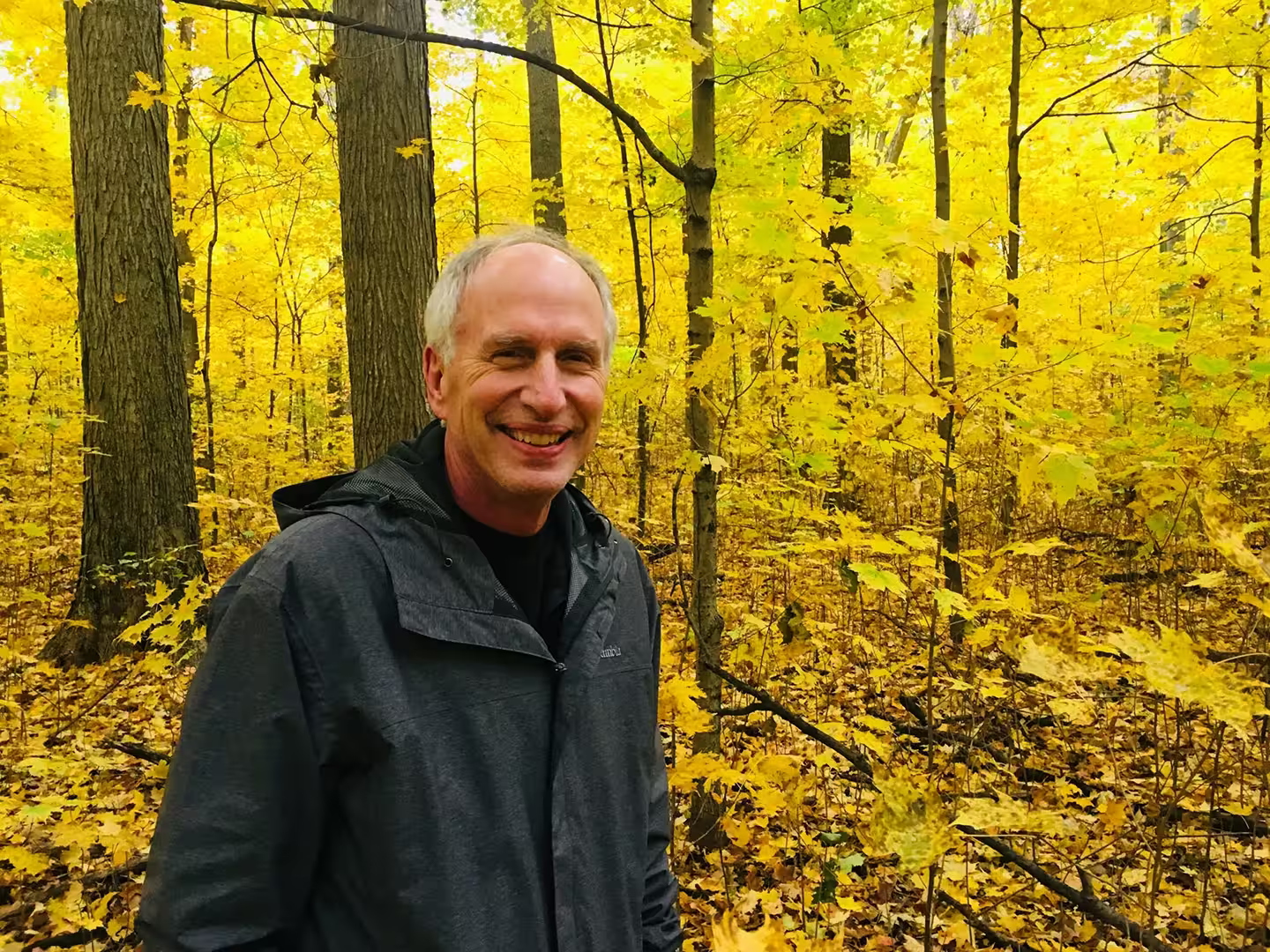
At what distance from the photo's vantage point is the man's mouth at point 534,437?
1.50 meters

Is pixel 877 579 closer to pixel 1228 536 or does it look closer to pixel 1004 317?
pixel 1004 317

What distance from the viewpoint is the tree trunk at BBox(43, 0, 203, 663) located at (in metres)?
5.21

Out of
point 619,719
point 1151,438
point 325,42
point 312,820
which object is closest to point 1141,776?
point 1151,438

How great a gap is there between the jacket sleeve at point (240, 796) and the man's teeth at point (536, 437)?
0.54 metres

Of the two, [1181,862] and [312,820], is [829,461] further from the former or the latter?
[312,820]

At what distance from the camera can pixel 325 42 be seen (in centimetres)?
399

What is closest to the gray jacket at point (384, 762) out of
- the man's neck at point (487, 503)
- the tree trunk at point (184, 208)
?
the man's neck at point (487, 503)

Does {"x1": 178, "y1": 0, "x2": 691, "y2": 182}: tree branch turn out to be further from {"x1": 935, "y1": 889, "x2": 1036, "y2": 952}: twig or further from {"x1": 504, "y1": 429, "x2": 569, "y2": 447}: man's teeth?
{"x1": 935, "y1": 889, "x2": 1036, "y2": 952}: twig

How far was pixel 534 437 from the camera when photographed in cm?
152

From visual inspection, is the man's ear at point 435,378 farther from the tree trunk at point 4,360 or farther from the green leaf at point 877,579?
the tree trunk at point 4,360

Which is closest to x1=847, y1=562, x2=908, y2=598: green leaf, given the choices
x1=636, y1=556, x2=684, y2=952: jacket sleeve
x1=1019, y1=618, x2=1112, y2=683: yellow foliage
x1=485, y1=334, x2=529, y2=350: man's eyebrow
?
x1=1019, y1=618, x2=1112, y2=683: yellow foliage

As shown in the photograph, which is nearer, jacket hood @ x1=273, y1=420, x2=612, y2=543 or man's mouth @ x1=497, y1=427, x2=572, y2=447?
jacket hood @ x1=273, y1=420, x2=612, y2=543

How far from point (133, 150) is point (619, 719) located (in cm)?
598

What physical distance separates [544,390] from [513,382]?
0.07 metres
